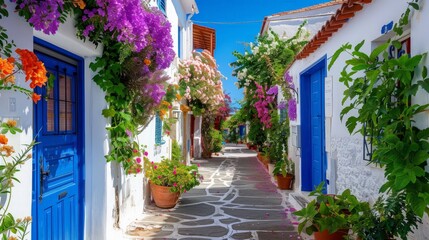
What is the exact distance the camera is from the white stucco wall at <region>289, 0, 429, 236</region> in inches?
118

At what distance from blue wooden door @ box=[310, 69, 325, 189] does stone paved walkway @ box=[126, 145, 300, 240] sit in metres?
1.01

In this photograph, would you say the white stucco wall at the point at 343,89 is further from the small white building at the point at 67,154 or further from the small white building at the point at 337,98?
the small white building at the point at 67,154

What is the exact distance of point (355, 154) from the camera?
4.68 metres

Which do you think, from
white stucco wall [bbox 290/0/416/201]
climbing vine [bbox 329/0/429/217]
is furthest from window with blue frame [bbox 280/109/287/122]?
climbing vine [bbox 329/0/429/217]

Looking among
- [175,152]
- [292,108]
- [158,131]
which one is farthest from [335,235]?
[175,152]

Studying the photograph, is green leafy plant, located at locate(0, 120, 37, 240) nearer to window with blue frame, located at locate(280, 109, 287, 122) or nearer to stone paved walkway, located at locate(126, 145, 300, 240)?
stone paved walkway, located at locate(126, 145, 300, 240)

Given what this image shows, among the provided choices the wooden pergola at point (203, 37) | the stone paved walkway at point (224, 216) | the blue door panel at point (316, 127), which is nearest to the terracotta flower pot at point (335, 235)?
the stone paved walkway at point (224, 216)

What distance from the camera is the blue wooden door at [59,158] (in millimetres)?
3787

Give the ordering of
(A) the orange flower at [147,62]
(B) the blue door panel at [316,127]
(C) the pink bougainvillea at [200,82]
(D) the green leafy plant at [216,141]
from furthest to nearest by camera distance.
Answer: (D) the green leafy plant at [216,141] → (C) the pink bougainvillea at [200,82] → (B) the blue door panel at [316,127] → (A) the orange flower at [147,62]

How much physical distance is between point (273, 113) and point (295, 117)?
3488 millimetres

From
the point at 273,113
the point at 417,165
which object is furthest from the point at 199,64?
the point at 417,165

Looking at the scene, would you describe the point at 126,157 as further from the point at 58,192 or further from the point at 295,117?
the point at 295,117

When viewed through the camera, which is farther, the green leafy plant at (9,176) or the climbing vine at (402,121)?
the climbing vine at (402,121)

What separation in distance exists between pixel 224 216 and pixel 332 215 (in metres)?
3.41
